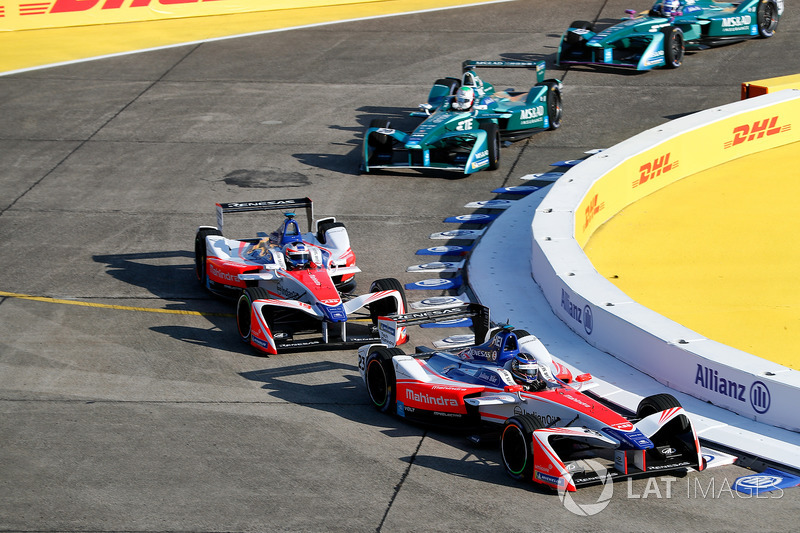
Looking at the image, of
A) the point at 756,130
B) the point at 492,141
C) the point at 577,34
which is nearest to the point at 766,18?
the point at 577,34

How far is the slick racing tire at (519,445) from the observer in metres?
10.8

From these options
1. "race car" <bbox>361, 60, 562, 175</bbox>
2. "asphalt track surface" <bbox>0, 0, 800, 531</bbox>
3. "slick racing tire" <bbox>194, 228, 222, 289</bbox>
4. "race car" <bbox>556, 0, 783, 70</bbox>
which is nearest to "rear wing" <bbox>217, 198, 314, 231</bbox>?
"slick racing tire" <bbox>194, 228, 222, 289</bbox>

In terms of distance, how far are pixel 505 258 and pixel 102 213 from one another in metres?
7.76

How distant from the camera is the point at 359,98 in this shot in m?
27.7

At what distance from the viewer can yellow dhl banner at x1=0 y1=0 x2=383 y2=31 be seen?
33.6 meters

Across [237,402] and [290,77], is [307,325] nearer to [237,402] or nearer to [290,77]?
[237,402]

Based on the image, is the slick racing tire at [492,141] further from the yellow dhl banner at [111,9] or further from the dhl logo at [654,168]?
the yellow dhl banner at [111,9]

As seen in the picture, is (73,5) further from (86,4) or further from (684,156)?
(684,156)

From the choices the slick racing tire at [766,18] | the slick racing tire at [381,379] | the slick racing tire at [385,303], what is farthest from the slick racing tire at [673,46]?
the slick racing tire at [381,379]

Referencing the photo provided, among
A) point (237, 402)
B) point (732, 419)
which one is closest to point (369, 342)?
point (237, 402)

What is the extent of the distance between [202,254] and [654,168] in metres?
9.10

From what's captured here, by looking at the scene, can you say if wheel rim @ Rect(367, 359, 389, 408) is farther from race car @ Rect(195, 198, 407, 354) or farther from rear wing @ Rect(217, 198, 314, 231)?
rear wing @ Rect(217, 198, 314, 231)

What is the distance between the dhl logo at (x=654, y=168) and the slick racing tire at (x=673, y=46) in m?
7.24

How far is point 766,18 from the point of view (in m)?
30.8
